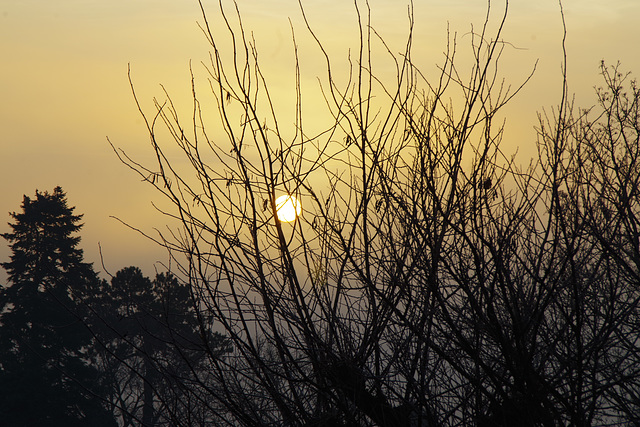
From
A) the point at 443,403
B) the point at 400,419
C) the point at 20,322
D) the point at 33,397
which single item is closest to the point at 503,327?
the point at 443,403

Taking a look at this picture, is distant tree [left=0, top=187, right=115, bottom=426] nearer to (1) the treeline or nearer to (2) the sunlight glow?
(1) the treeline

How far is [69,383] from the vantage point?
24984mm

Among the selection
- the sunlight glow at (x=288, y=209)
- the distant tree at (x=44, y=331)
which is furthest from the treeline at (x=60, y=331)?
the sunlight glow at (x=288, y=209)

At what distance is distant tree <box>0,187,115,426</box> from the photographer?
23984 millimetres

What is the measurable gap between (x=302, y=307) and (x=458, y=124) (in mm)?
1249

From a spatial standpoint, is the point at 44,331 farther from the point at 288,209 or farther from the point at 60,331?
the point at 288,209

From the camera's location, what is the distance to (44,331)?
25516mm

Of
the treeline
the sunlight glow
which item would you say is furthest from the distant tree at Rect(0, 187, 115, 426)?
the sunlight glow

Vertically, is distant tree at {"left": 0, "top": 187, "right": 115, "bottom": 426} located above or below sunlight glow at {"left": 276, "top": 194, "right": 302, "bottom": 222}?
above

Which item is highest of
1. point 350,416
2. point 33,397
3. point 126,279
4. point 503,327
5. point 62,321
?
point 126,279

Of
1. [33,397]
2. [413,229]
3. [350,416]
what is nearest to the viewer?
[350,416]

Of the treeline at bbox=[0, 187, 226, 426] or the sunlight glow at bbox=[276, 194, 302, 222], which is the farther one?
the treeline at bbox=[0, 187, 226, 426]

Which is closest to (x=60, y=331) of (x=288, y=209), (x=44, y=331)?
(x=44, y=331)

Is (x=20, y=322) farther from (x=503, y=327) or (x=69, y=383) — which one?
(x=503, y=327)
